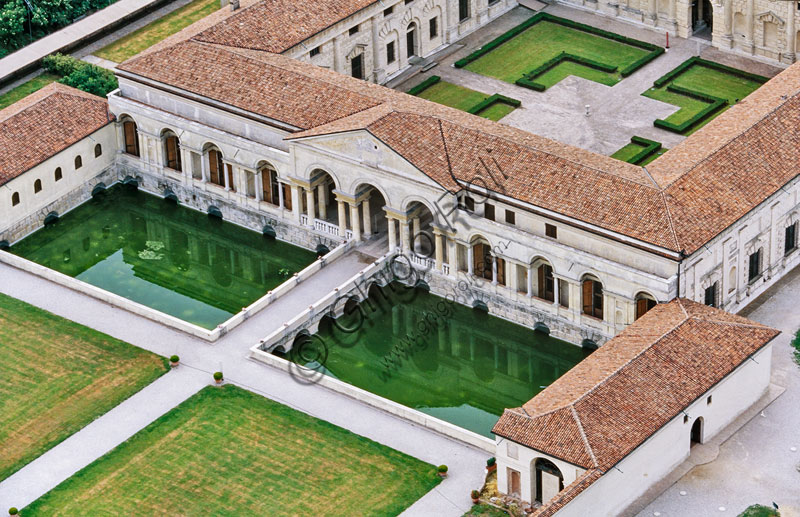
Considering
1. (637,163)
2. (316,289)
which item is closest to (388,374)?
(316,289)

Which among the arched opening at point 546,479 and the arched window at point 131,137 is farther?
the arched window at point 131,137

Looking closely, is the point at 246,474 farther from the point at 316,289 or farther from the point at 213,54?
the point at 213,54

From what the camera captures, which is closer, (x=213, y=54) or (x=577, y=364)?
(x=577, y=364)

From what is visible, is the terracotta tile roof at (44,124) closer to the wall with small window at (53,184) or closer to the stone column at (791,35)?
the wall with small window at (53,184)

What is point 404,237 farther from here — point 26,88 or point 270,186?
point 26,88

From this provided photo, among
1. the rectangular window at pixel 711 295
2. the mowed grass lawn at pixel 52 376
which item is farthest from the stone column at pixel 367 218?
the rectangular window at pixel 711 295

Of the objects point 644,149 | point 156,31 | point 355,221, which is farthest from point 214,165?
point 644,149

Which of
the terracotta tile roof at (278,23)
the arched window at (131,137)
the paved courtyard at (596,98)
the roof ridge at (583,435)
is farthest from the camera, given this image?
the paved courtyard at (596,98)
